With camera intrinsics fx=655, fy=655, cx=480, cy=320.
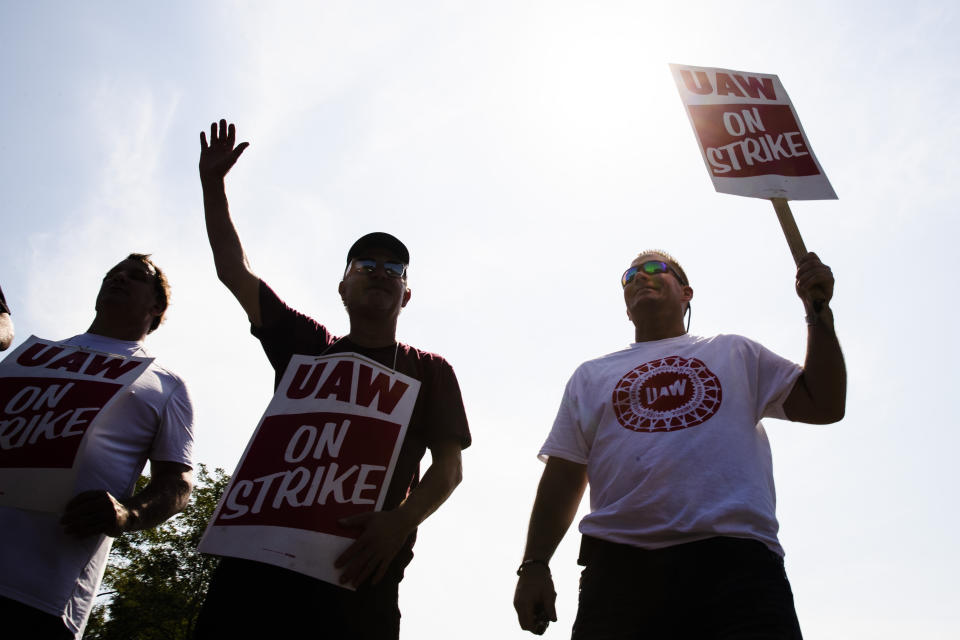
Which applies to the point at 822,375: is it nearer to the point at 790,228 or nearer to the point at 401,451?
the point at 790,228

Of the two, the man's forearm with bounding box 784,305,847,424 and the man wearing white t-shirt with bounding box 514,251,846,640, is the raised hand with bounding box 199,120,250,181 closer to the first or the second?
the man wearing white t-shirt with bounding box 514,251,846,640

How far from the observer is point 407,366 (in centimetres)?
307

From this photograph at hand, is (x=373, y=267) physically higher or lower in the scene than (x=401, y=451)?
higher

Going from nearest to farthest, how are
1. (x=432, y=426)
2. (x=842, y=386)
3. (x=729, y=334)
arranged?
(x=842, y=386)
(x=432, y=426)
(x=729, y=334)

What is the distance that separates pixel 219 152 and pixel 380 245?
3.49 ft

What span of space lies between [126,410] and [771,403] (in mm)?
2918

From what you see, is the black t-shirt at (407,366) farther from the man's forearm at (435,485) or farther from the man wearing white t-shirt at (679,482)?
the man wearing white t-shirt at (679,482)

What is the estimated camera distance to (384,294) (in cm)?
325

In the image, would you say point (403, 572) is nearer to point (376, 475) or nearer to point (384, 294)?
point (376, 475)

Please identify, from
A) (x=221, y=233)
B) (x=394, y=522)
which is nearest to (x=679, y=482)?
(x=394, y=522)

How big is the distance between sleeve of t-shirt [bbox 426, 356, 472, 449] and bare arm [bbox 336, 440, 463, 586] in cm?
5

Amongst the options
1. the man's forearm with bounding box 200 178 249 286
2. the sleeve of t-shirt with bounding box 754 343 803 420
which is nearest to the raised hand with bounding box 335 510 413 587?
the man's forearm with bounding box 200 178 249 286

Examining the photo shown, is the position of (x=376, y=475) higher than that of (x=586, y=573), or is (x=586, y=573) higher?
(x=376, y=475)

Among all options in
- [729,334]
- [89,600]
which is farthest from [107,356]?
[729,334]
